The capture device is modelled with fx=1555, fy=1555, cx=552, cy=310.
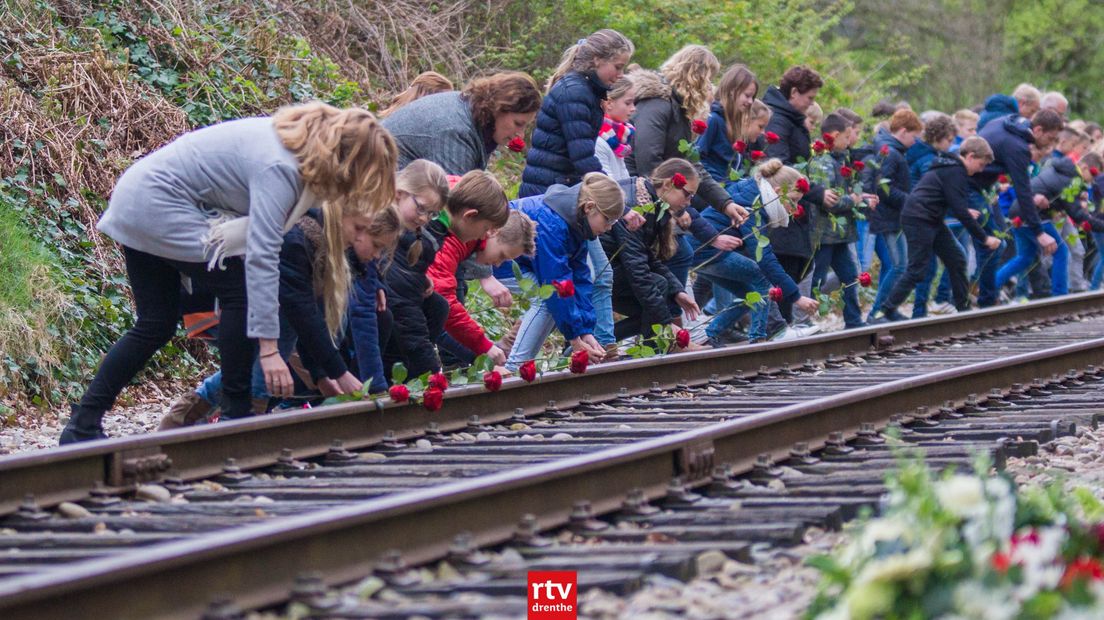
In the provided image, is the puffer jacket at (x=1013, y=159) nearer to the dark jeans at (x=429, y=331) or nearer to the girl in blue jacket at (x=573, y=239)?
the girl in blue jacket at (x=573, y=239)

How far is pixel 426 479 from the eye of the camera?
5512mm

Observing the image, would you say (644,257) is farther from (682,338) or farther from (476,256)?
(476,256)

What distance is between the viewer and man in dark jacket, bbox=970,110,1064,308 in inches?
575

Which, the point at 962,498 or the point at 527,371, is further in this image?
the point at 527,371

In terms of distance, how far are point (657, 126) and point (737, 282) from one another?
1.56 m

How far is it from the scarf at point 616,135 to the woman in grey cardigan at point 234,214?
3.98 meters

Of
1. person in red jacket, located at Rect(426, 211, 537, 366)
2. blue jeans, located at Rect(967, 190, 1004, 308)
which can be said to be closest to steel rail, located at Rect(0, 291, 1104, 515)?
person in red jacket, located at Rect(426, 211, 537, 366)

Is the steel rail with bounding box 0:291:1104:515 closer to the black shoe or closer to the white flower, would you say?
the black shoe

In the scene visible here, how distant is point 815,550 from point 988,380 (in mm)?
4414

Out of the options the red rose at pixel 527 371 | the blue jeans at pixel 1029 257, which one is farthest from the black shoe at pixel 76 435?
the blue jeans at pixel 1029 257

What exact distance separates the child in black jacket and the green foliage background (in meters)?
4.14

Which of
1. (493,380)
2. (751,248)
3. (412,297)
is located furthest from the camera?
(751,248)

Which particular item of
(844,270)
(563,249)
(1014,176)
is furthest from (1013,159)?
(563,249)

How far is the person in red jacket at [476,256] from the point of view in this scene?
26.0 ft
